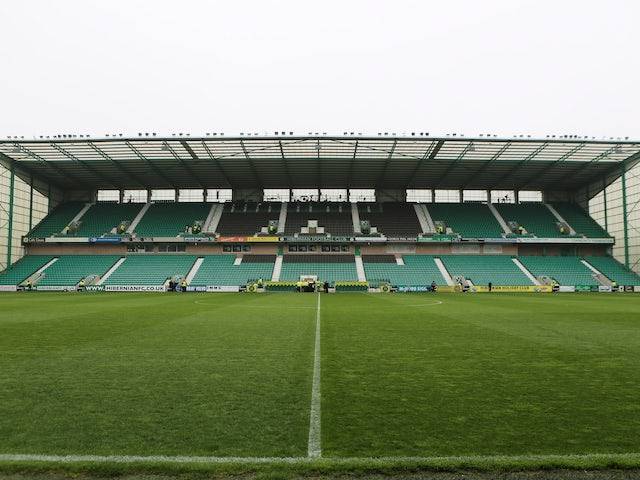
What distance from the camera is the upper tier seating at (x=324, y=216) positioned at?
56.6 meters

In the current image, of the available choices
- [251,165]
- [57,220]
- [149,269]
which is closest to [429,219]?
[251,165]

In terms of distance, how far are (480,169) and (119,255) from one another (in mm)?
45490

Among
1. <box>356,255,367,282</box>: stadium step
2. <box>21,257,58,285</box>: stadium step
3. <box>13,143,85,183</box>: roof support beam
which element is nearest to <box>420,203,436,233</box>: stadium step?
<box>356,255,367,282</box>: stadium step

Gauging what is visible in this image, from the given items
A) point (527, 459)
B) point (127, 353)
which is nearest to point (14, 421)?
point (127, 353)

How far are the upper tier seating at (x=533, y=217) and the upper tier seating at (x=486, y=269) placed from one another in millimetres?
5300

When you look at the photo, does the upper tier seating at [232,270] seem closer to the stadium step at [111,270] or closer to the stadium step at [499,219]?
the stadium step at [111,270]

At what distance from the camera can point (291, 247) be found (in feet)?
187

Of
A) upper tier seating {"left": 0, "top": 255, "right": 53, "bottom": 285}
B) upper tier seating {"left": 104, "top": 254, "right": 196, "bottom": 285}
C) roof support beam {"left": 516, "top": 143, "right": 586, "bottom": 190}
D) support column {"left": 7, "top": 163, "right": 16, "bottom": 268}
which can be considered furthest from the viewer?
support column {"left": 7, "top": 163, "right": 16, "bottom": 268}

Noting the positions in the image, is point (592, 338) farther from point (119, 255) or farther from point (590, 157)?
point (119, 255)

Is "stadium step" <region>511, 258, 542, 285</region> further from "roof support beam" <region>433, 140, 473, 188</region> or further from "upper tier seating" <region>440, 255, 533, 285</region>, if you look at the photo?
"roof support beam" <region>433, 140, 473, 188</region>

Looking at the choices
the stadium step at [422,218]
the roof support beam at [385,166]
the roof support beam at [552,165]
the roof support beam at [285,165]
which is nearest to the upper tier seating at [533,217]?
the roof support beam at [552,165]

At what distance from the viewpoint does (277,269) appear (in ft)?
172

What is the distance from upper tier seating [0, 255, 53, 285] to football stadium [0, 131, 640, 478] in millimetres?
432

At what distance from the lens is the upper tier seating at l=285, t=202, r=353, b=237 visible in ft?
186
